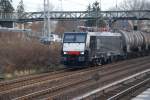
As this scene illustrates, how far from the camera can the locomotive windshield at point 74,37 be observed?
33.5 m

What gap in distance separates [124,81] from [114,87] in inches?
75.8

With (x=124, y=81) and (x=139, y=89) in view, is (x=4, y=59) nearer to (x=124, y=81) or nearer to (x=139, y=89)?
(x=124, y=81)

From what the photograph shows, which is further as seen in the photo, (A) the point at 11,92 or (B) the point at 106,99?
(A) the point at 11,92

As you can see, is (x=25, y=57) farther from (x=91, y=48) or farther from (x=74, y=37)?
(x=91, y=48)

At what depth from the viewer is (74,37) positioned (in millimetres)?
34062

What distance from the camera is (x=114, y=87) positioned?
872 inches

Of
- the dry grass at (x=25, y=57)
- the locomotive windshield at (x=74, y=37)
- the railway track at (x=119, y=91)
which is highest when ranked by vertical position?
the locomotive windshield at (x=74, y=37)

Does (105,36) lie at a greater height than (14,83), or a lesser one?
greater

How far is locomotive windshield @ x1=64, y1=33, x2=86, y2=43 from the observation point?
3354 cm

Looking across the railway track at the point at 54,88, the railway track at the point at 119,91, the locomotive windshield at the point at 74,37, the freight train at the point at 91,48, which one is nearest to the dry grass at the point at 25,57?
the freight train at the point at 91,48

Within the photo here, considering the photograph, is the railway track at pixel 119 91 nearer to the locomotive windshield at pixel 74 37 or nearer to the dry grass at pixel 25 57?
the locomotive windshield at pixel 74 37

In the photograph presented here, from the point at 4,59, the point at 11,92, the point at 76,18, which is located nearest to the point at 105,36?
the point at 4,59

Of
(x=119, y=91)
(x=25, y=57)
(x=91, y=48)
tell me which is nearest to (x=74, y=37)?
(x=91, y=48)

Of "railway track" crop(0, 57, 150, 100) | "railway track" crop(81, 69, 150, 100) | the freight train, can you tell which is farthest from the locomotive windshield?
"railway track" crop(81, 69, 150, 100)
